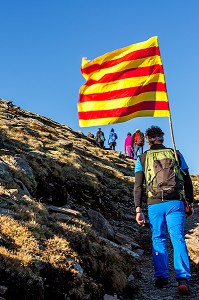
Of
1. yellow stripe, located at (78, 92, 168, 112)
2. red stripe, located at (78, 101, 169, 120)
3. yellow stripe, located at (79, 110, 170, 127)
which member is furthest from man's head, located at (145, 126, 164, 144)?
yellow stripe, located at (78, 92, 168, 112)

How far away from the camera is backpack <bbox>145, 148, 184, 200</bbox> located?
703 cm

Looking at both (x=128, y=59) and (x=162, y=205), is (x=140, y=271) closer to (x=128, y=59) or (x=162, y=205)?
(x=162, y=205)

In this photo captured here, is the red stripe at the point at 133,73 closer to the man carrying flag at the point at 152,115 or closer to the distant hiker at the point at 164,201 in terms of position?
the man carrying flag at the point at 152,115

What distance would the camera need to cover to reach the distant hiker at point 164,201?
22.8ft

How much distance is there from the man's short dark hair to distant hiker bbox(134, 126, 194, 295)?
11.8 inches

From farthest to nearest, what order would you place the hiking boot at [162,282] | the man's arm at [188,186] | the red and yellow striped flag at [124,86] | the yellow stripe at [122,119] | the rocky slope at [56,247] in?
the red and yellow striped flag at [124,86] < the yellow stripe at [122,119] < the man's arm at [188,186] < the hiking boot at [162,282] < the rocky slope at [56,247]

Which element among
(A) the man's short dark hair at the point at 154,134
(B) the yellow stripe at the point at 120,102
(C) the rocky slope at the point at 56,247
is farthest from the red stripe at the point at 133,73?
(C) the rocky slope at the point at 56,247

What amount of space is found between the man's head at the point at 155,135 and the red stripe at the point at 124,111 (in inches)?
42.0

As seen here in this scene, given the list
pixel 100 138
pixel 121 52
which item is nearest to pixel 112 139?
pixel 100 138

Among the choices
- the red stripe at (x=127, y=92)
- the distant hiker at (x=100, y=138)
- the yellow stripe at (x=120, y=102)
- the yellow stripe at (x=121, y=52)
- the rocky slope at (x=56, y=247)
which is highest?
the distant hiker at (x=100, y=138)

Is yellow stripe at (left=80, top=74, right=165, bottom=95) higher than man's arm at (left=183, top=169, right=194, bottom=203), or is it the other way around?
yellow stripe at (left=80, top=74, right=165, bottom=95)

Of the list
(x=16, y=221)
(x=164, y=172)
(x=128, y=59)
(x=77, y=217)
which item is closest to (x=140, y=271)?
(x=77, y=217)

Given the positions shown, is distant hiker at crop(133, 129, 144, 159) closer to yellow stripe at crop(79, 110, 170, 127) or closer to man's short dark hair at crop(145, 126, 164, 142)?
yellow stripe at crop(79, 110, 170, 127)

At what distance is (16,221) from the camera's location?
6.77 m
